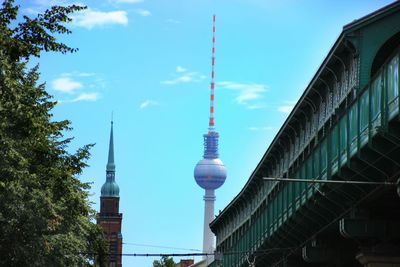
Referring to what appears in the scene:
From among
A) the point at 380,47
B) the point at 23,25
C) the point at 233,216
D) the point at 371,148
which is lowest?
the point at 371,148

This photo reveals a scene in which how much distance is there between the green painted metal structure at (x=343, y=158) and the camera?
29641 millimetres

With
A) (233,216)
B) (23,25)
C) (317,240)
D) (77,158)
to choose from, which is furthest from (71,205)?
(233,216)

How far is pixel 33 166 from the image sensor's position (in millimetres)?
42500

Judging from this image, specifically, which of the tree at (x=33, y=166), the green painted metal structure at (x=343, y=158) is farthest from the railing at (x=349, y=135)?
the tree at (x=33, y=166)

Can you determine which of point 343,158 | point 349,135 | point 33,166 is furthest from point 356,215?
point 33,166

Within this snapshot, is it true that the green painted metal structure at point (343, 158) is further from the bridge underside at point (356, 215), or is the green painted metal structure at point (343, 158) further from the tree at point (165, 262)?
the tree at point (165, 262)

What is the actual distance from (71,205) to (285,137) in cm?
1948

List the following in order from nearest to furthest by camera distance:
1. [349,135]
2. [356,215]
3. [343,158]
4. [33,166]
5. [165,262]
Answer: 1. [349,135]
2. [343,158]
3. [356,215]
4. [33,166]
5. [165,262]

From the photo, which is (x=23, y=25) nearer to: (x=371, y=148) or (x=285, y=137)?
(x=371, y=148)

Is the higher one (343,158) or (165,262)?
(165,262)

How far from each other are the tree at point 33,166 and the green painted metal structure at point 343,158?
7.65 meters

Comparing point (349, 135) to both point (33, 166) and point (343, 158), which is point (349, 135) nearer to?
point (343, 158)

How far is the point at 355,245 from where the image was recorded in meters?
43.7

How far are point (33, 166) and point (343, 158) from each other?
13.6 m
